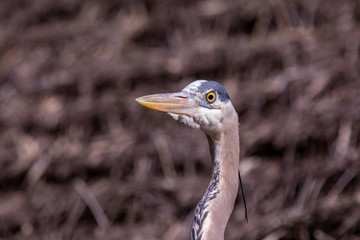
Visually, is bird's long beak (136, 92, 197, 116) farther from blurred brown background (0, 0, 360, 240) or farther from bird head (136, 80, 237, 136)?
blurred brown background (0, 0, 360, 240)

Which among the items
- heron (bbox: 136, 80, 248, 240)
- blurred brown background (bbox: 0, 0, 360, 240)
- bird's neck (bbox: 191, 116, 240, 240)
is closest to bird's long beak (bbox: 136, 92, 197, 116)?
heron (bbox: 136, 80, 248, 240)

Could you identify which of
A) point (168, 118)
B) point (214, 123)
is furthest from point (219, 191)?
point (168, 118)

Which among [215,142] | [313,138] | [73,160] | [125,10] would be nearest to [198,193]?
[313,138]

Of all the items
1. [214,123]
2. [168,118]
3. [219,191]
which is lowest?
[168,118]

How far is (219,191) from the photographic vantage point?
1.85 metres

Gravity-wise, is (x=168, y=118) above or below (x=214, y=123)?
below

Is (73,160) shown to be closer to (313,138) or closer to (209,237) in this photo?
(313,138)

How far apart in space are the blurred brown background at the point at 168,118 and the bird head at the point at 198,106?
35.0 inches

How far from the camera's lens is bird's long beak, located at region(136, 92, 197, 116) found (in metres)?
1.86

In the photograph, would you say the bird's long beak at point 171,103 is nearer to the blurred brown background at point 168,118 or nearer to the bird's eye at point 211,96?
the bird's eye at point 211,96

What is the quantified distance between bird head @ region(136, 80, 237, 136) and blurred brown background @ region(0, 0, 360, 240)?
0.89m

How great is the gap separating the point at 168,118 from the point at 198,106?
1.55 meters

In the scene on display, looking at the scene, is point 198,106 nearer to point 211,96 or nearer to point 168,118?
point 211,96

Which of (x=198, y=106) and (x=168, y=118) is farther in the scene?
(x=168, y=118)
